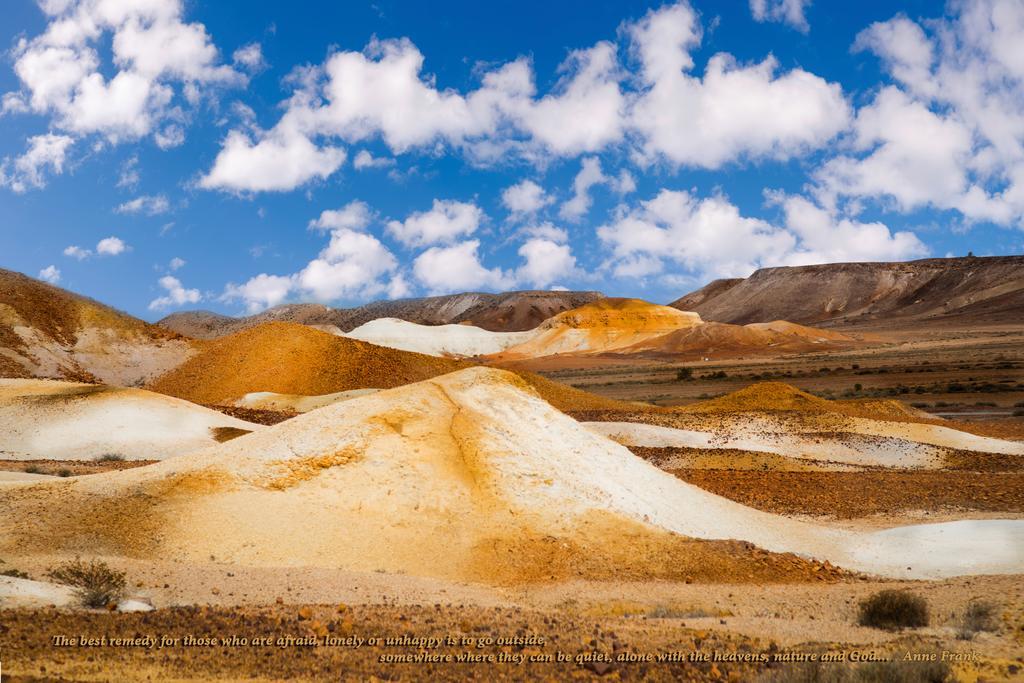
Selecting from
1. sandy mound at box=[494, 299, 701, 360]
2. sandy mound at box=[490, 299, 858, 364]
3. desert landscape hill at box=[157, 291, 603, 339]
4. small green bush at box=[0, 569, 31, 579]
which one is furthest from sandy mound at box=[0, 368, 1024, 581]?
desert landscape hill at box=[157, 291, 603, 339]

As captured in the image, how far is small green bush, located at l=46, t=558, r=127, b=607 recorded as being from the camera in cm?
688

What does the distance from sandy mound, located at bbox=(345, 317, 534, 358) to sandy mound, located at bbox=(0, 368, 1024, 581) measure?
3143 inches

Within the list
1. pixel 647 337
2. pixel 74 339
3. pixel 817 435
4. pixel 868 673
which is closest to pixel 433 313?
pixel 647 337

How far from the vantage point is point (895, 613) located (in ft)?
24.7

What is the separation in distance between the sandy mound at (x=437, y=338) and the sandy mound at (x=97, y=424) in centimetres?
6711

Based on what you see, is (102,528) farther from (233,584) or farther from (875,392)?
(875,392)

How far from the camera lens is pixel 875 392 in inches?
1877

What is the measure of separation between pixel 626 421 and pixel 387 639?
24.3 metres

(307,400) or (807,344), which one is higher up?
(807,344)

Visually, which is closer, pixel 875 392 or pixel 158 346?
pixel 158 346

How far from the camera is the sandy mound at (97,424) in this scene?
22062 millimetres

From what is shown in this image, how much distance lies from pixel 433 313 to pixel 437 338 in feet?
211

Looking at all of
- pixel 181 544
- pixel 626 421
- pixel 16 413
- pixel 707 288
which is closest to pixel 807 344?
pixel 626 421

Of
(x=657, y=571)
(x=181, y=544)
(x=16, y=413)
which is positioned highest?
(x=16, y=413)
